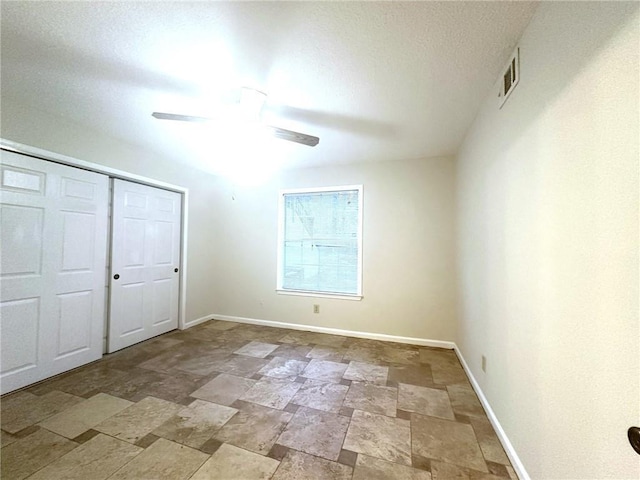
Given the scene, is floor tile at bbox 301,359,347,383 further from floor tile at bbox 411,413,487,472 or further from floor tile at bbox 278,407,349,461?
floor tile at bbox 411,413,487,472

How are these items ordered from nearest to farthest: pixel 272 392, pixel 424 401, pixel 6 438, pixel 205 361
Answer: pixel 6 438 < pixel 424 401 < pixel 272 392 < pixel 205 361

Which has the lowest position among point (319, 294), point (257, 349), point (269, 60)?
point (257, 349)

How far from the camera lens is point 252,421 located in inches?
69.6

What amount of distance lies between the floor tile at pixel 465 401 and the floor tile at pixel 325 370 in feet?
3.26

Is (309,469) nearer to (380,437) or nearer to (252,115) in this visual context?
(380,437)

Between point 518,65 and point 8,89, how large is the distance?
11.8ft

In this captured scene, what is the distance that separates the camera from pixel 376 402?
2012 millimetres

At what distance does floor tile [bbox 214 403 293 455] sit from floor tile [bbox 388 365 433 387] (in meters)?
1.15

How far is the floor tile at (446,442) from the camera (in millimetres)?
1464

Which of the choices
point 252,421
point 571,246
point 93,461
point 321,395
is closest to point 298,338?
point 321,395

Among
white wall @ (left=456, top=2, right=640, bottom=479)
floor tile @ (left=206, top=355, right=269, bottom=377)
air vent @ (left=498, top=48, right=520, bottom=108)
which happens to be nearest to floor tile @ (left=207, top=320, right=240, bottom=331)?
floor tile @ (left=206, top=355, right=269, bottom=377)

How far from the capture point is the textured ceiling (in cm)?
125

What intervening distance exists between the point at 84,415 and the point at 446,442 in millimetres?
2591

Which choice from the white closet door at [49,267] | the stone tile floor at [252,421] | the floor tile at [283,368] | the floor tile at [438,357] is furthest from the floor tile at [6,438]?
the floor tile at [438,357]
